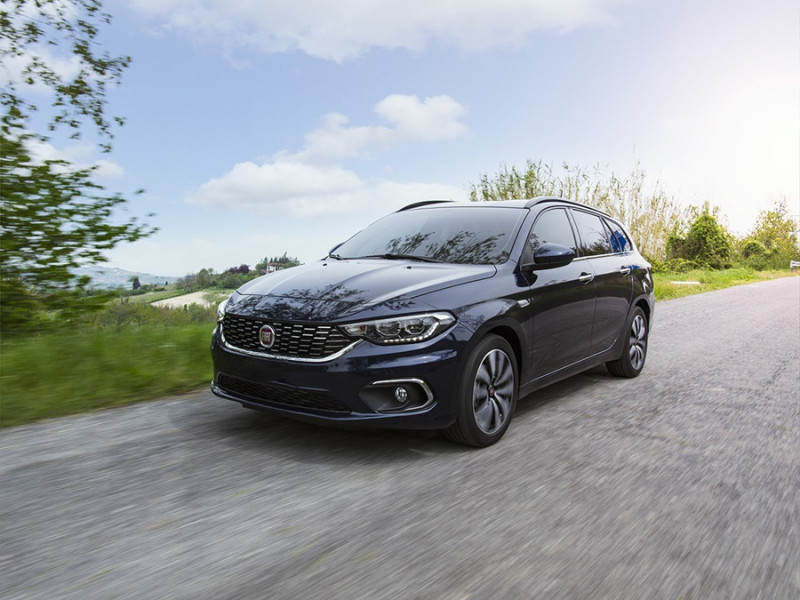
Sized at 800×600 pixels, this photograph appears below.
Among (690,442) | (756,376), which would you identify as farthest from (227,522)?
(756,376)

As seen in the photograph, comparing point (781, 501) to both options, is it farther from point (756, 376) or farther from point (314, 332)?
point (756, 376)

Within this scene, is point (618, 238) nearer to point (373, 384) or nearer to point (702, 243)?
point (373, 384)

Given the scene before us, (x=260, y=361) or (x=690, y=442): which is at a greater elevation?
(x=260, y=361)

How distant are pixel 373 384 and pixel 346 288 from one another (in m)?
0.68

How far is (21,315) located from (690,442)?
592 cm

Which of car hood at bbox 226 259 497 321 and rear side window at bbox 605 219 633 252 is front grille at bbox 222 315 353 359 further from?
rear side window at bbox 605 219 633 252

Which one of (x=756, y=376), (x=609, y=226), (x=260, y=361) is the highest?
(x=609, y=226)

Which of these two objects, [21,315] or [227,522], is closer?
[227,522]

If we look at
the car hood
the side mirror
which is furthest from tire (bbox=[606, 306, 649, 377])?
the car hood

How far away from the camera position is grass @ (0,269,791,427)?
4.98 meters

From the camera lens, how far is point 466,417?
398 cm

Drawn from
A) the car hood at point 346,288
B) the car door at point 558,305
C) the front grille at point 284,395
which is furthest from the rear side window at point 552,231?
the front grille at point 284,395

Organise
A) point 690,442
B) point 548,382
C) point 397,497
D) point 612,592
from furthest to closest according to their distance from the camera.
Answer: point 548,382, point 690,442, point 397,497, point 612,592

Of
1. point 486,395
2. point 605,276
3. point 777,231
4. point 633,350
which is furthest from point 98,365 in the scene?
point 777,231
